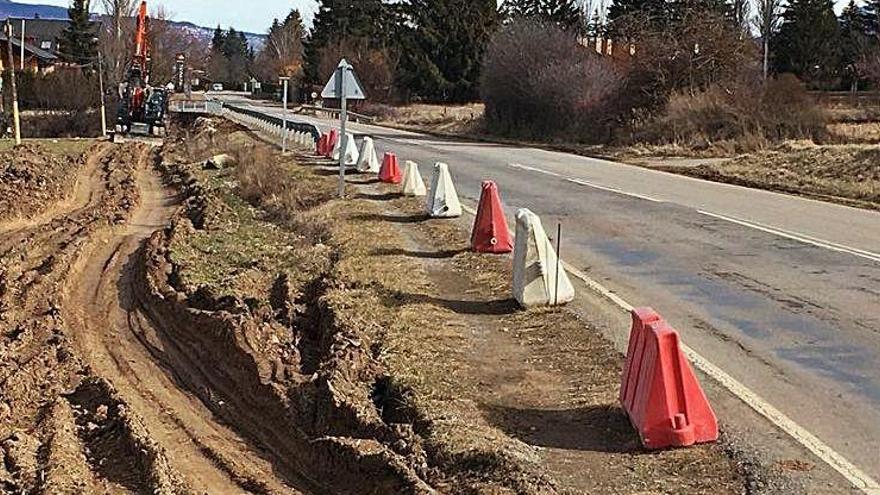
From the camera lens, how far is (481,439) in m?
6.47

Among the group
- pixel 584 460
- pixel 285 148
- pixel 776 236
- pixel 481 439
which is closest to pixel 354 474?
pixel 481 439

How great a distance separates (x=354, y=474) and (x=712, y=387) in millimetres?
2751

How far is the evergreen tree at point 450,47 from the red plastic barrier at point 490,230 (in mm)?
55473

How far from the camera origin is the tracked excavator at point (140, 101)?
4184 cm

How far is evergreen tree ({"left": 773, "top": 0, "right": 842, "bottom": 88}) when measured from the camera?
61.0 m

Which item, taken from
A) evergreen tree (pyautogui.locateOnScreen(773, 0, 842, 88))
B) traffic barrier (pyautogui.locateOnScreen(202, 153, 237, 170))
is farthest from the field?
evergreen tree (pyautogui.locateOnScreen(773, 0, 842, 88))

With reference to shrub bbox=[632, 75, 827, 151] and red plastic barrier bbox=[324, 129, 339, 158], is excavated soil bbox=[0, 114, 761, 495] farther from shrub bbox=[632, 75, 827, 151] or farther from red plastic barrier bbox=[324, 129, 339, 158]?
shrub bbox=[632, 75, 827, 151]

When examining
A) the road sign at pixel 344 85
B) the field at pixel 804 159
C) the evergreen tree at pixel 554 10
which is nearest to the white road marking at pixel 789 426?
the road sign at pixel 344 85

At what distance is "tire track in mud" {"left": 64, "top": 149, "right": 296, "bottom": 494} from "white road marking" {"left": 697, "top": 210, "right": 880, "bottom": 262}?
8213 mm

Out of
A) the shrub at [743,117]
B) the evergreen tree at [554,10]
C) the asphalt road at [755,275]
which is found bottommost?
the asphalt road at [755,275]

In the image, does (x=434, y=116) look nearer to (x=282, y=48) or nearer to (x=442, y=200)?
(x=442, y=200)

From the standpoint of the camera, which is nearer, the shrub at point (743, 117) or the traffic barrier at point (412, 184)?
the traffic barrier at point (412, 184)

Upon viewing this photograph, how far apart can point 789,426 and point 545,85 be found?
3845 centimetres

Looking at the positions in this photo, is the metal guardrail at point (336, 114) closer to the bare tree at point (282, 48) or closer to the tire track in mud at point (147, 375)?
the bare tree at point (282, 48)
